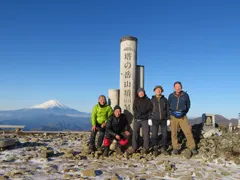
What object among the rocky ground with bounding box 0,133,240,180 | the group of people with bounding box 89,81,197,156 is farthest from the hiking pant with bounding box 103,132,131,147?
the rocky ground with bounding box 0,133,240,180

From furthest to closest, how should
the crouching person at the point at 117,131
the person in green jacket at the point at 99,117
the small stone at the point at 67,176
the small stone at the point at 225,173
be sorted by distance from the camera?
the person in green jacket at the point at 99,117
the crouching person at the point at 117,131
the small stone at the point at 225,173
the small stone at the point at 67,176

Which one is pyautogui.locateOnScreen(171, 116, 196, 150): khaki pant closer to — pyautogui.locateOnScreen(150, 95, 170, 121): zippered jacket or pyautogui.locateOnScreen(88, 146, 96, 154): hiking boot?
pyautogui.locateOnScreen(150, 95, 170, 121): zippered jacket

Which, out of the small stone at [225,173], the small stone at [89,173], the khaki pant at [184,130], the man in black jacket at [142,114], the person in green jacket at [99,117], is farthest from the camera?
the person in green jacket at [99,117]

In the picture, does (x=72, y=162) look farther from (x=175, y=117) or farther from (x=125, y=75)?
(x=125, y=75)

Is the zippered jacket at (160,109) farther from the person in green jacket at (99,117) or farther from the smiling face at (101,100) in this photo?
the smiling face at (101,100)

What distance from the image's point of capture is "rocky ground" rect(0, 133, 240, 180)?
19.5ft

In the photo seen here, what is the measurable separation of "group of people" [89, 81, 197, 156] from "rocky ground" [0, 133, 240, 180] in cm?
54

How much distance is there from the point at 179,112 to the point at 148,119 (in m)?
1.22

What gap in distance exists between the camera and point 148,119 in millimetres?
8695

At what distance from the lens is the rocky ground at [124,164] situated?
5.93m

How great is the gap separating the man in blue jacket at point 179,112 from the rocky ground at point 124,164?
49 cm

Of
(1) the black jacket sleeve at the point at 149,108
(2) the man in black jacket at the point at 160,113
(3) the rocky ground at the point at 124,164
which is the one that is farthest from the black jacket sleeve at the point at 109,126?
(2) the man in black jacket at the point at 160,113

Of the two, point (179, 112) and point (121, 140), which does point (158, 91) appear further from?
point (121, 140)

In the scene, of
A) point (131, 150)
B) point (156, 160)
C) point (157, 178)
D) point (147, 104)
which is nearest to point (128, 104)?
point (147, 104)
